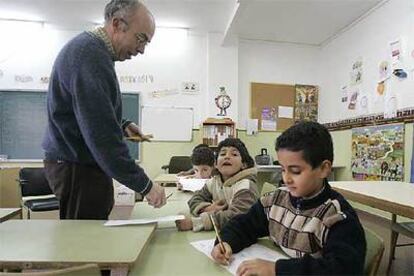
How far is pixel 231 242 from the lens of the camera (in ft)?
3.04

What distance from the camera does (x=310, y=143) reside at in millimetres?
879

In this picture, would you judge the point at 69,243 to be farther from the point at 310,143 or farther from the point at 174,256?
the point at 310,143

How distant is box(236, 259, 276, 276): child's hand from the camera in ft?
2.40

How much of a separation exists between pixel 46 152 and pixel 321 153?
957 mm

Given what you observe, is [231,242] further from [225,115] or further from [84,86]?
[225,115]

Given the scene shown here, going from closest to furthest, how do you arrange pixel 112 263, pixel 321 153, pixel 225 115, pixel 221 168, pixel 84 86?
pixel 112 263 → pixel 321 153 → pixel 84 86 → pixel 221 168 → pixel 225 115

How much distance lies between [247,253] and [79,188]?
2.11ft

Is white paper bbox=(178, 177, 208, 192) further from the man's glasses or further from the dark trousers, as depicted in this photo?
the man's glasses

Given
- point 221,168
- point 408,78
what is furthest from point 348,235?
point 408,78

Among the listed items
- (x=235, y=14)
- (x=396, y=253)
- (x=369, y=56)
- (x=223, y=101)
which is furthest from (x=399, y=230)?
(x=223, y=101)

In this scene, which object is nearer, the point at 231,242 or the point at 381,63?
the point at 231,242

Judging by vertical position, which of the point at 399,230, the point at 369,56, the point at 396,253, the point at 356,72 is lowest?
the point at 396,253

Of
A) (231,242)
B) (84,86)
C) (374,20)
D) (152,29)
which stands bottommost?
(231,242)

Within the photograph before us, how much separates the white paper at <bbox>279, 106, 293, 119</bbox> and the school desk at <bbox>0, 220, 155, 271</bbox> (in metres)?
4.69
